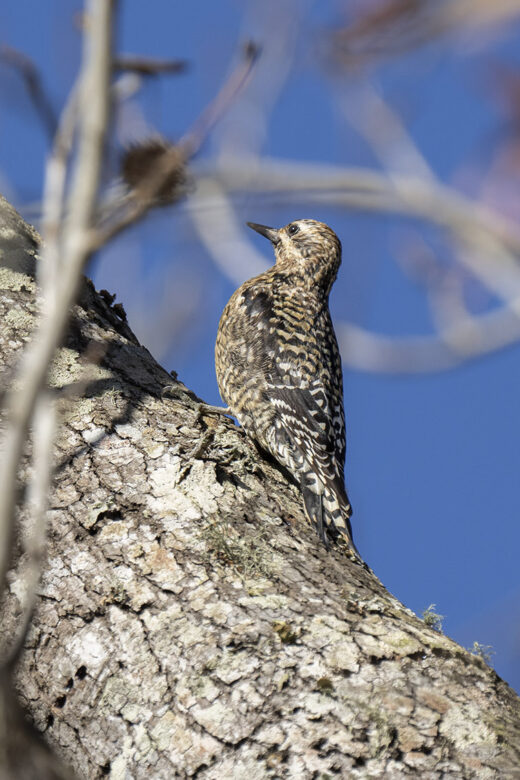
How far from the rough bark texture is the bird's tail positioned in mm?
138

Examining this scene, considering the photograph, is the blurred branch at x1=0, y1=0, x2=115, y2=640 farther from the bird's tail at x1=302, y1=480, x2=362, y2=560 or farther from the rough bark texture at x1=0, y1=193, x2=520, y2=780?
the bird's tail at x1=302, y1=480, x2=362, y2=560

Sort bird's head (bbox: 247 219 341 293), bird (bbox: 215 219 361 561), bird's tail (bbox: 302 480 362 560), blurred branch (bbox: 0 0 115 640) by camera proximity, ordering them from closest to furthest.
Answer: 1. blurred branch (bbox: 0 0 115 640)
2. bird's tail (bbox: 302 480 362 560)
3. bird (bbox: 215 219 361 561)
4. bird's head (bbox: 247 219 341 293)

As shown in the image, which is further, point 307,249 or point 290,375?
point 307,249

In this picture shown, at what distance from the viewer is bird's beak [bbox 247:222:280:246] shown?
6889 millimetres

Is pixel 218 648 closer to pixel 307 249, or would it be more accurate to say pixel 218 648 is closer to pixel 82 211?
pixel 82 211

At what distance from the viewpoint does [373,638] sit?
8.34ft

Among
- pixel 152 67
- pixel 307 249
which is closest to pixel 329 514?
pixel 152 67

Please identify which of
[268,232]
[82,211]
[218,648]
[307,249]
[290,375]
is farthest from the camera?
[268,232]

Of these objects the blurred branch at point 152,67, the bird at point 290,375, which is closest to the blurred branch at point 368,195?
the blurred branch at point 152,67

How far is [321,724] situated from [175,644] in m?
0.52

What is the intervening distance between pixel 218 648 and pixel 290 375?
2.83m

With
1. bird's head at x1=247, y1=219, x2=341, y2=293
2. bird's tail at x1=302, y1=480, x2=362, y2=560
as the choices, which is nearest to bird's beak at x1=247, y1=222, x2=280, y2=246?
bird's head at x1=247, y1=219, x2=341, y2=293

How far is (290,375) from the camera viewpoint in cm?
517

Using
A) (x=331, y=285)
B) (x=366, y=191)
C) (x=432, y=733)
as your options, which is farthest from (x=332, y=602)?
(x=331, y=285)
